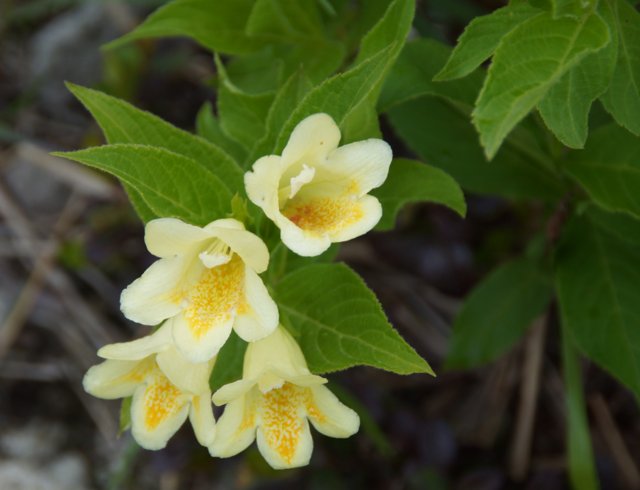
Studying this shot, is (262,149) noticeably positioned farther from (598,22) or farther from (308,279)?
(598,22)

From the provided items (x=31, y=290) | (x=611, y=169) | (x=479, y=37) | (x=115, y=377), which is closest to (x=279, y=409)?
(x=115, y=377)

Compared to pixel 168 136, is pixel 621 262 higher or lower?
lower

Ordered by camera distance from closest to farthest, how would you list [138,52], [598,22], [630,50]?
1. [598,22]
2. [630,50]
3. [138,52]

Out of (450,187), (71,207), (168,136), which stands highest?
(168,136)

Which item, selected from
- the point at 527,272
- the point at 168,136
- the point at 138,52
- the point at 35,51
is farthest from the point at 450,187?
the point at 35,51

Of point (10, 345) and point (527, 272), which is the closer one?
point (527, 272)

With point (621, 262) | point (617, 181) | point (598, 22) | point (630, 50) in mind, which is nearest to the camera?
point (598, 22)

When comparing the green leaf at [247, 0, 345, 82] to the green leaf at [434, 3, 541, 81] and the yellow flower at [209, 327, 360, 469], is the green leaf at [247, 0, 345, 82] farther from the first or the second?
the yellow flower at [209, 327, 360, 469]
